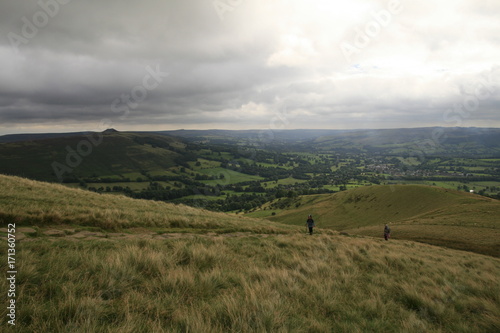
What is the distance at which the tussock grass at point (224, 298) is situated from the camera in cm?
363

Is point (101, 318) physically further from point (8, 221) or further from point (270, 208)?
point (270, 208)

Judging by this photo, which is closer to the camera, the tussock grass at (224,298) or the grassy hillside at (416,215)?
the tussock grass at (224,298)

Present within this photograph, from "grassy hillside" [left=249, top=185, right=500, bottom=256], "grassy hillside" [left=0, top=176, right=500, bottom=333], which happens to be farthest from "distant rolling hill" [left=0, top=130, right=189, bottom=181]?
"grassy hillside" [left=0, top=176, right=500, bottom=333]

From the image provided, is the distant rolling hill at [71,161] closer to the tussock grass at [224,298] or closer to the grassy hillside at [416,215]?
the grassy hillside at [416,215]

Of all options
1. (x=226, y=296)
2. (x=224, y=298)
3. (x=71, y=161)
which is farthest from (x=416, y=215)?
(x=71, y=161)

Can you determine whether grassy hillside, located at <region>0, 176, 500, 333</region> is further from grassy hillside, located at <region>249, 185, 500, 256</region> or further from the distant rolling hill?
the distant rolling hill

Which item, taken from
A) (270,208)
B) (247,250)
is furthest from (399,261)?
(270,208)

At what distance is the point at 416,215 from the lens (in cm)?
5016

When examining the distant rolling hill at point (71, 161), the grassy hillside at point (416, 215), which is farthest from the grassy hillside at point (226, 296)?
the distant rolling hill at point (71, 161)

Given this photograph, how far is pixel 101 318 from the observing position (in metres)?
3.60

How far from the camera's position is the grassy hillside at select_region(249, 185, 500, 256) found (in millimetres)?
26219

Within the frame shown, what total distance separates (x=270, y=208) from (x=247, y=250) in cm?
9207

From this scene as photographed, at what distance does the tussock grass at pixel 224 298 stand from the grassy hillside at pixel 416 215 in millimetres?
24910

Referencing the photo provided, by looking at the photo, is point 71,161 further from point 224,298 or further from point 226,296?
point 224,298
